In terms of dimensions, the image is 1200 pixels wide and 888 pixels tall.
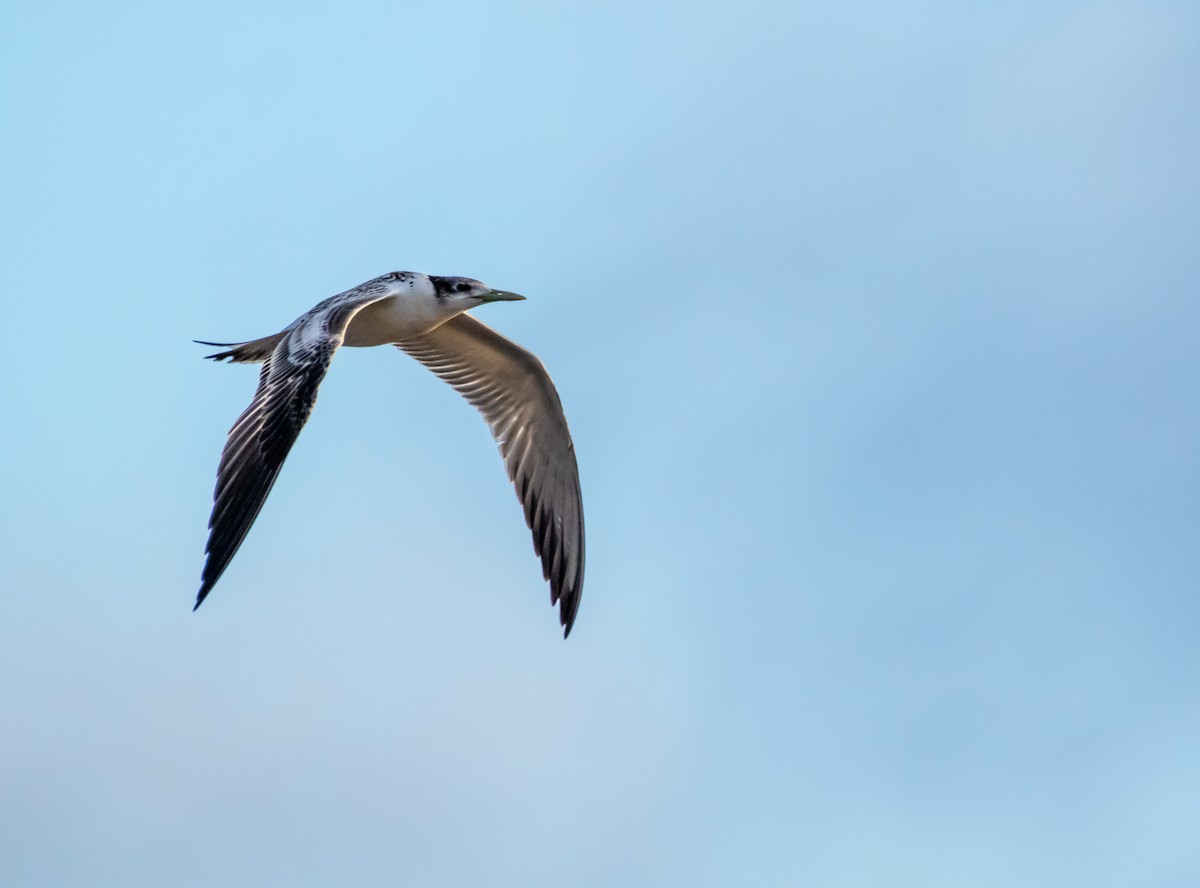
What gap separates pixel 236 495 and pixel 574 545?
5.96m

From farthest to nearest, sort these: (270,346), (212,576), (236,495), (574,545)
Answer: (574,545) < (270,346) < (236,495) < (212,576)

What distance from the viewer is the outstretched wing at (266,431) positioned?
13195mm

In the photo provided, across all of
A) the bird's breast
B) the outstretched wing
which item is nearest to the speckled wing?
the bird's breast

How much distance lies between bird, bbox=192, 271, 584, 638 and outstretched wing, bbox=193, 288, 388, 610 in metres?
0.01

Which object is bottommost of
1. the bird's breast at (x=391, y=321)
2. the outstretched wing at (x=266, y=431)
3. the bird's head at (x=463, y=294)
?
the outstretched wing at (x=266, y=431)

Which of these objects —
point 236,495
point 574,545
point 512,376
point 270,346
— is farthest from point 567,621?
point 236,495

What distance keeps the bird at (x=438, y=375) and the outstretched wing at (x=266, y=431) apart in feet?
0.03

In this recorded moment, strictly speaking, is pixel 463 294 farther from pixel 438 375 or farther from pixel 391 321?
pixel 438 375

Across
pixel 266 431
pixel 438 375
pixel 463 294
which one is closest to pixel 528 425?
pixel 438 375

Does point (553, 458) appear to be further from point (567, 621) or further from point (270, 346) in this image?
point (270, 346)

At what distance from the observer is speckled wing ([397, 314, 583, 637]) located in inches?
735

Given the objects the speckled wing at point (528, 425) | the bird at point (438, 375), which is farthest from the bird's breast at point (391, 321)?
the speckled wing at point (528, 425)

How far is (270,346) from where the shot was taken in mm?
17297

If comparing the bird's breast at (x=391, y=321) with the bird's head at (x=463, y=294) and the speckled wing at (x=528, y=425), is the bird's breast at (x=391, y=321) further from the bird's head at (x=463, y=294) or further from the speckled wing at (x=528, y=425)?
the speckled wing at (x=528, y=425)
